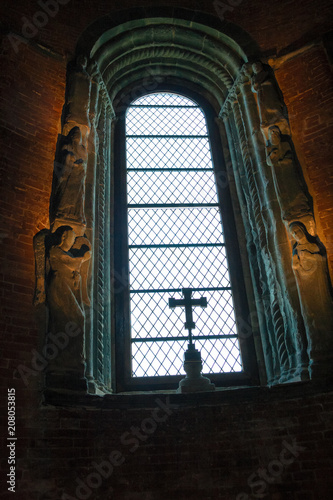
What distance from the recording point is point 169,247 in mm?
6016

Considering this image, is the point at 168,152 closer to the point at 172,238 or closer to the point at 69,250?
the point at 172,238

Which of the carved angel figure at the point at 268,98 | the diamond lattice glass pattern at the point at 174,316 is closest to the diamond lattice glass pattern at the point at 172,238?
the diamond lattice glass pattern at the point at 174,316

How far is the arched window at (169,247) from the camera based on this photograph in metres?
5.31

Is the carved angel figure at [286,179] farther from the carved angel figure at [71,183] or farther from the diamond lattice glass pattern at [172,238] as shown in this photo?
the carved angel figure at [71,183]

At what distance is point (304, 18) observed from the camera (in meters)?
7.14

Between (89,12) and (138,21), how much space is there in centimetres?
84

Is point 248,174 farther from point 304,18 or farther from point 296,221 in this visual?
point 304,18

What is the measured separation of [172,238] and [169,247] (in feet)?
0.54

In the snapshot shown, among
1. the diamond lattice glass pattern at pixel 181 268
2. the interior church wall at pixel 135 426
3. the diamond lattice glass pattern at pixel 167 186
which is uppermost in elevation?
the diamond lattice glass pattern at pixel 167 186

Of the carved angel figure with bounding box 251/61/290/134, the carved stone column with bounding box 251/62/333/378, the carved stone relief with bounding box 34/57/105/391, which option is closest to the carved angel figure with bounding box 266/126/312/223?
the carved stone column with bounding box 251/62/333/378

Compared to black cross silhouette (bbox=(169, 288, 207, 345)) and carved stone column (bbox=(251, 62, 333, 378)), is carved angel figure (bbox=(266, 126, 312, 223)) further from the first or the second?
black cross silhouette (bbox=(169, 288, 207, 345))

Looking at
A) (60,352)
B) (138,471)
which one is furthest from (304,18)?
(138,471)

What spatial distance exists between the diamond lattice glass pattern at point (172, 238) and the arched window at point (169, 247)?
0.5 inches

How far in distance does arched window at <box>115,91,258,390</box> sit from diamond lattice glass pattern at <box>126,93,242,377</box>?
0.01 metres
